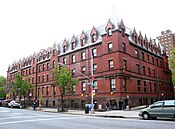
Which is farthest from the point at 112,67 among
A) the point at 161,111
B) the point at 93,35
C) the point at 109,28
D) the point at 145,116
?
the point at 161,111

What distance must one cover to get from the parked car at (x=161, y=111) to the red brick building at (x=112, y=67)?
481 inches

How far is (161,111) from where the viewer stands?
1691 centimetres

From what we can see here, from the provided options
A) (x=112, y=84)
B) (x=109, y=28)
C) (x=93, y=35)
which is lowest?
(x=112, y=84)

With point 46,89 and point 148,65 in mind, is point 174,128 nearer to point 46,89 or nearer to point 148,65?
point 148,65

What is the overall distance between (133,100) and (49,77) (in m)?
25.0

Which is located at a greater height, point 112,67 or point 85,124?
point 112,67

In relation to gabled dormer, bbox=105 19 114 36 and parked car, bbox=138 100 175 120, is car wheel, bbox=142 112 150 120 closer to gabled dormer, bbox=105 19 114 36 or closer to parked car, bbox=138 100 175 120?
parked car, bbox=138 100 175 120

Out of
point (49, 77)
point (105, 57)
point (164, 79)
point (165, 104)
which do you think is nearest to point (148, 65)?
point (164, 79)

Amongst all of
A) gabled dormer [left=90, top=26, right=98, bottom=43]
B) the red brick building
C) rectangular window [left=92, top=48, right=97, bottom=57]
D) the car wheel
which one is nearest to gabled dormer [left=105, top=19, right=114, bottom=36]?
the red brick building

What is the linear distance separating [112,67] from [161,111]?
1868 centimetres

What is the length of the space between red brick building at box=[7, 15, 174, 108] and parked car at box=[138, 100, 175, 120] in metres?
12.2

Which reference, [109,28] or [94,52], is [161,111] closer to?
[109,28]

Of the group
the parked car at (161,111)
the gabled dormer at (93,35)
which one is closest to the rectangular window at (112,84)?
the gabled dormer at (93,35)

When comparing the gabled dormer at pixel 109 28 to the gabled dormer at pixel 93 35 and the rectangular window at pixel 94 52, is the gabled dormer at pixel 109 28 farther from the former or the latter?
the rectangular window at pixel 94 52
